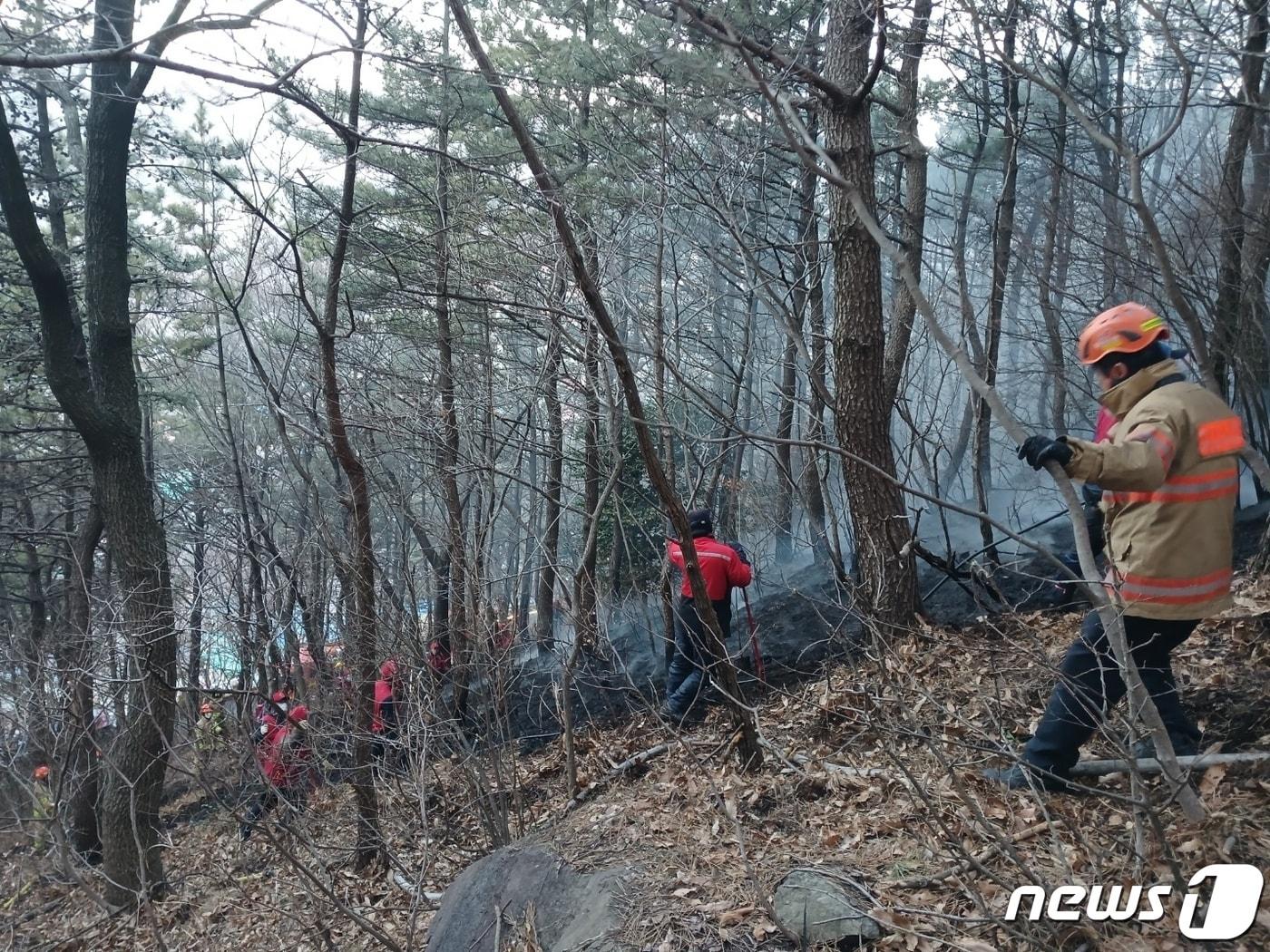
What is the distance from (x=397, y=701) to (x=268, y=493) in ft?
26.8

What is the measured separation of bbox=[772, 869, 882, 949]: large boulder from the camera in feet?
10.1

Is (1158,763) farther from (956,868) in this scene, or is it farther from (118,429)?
(118,429)

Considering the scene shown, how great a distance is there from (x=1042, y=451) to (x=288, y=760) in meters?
7.12

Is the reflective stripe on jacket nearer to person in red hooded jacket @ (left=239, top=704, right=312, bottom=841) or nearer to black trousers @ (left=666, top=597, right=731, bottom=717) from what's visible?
black trousers @ (left=666, top=597, right=731, bottom=717)

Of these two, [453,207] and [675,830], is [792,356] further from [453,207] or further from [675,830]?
[675,830]

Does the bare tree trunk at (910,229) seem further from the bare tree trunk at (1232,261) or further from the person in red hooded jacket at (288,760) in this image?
the person in red hooded jacket at (288,760)

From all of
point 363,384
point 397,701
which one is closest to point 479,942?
point 397,701

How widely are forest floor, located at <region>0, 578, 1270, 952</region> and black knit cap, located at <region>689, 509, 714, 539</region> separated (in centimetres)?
145

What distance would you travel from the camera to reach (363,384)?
8305mm

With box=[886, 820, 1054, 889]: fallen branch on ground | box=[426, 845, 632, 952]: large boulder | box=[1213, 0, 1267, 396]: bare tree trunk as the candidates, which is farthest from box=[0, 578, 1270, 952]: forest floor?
box=[1213, 0, 1267, 396]: bare tree trunk

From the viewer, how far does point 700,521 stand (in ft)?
22.3

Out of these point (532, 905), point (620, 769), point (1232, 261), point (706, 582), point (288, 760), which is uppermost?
point (1232, 261)

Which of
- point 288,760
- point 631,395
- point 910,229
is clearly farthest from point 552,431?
point 910,229

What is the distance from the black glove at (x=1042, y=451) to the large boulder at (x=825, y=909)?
173 centimetres
